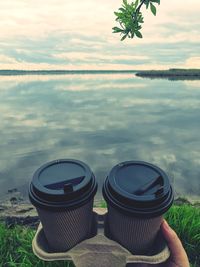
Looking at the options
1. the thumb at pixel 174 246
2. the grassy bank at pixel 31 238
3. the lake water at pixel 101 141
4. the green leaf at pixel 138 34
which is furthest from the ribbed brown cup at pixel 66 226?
the lake water at pixel 101 141

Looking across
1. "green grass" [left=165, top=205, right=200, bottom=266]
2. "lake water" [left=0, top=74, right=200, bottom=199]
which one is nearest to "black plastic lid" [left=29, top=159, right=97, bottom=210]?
"green grass" [left=165, top=205, right=200, bottom=266]

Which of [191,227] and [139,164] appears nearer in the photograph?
[139,164]

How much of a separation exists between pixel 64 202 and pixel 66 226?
10.6 inches

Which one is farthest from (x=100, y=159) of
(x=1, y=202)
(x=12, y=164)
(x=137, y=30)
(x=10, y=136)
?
(x=137, y=30)

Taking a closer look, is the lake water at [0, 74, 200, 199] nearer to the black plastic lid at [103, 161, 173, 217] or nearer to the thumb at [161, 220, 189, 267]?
the thumb at [161, 220, 189, 267]

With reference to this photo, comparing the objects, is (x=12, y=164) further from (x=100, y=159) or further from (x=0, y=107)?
(x=0, y=107)

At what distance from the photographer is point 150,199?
8.53ft

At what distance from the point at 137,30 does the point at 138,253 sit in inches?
102

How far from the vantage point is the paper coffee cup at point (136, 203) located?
2.61 meters

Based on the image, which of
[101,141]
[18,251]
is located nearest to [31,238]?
[18,251]

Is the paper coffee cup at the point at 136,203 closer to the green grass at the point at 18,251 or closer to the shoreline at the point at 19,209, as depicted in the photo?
the green grass at the point at 18,251

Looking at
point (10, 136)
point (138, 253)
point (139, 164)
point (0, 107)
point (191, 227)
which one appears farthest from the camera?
point (0, 107)

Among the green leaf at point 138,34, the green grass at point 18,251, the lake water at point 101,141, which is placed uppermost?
the green leaf at point 138,34

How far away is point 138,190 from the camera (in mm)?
2729
